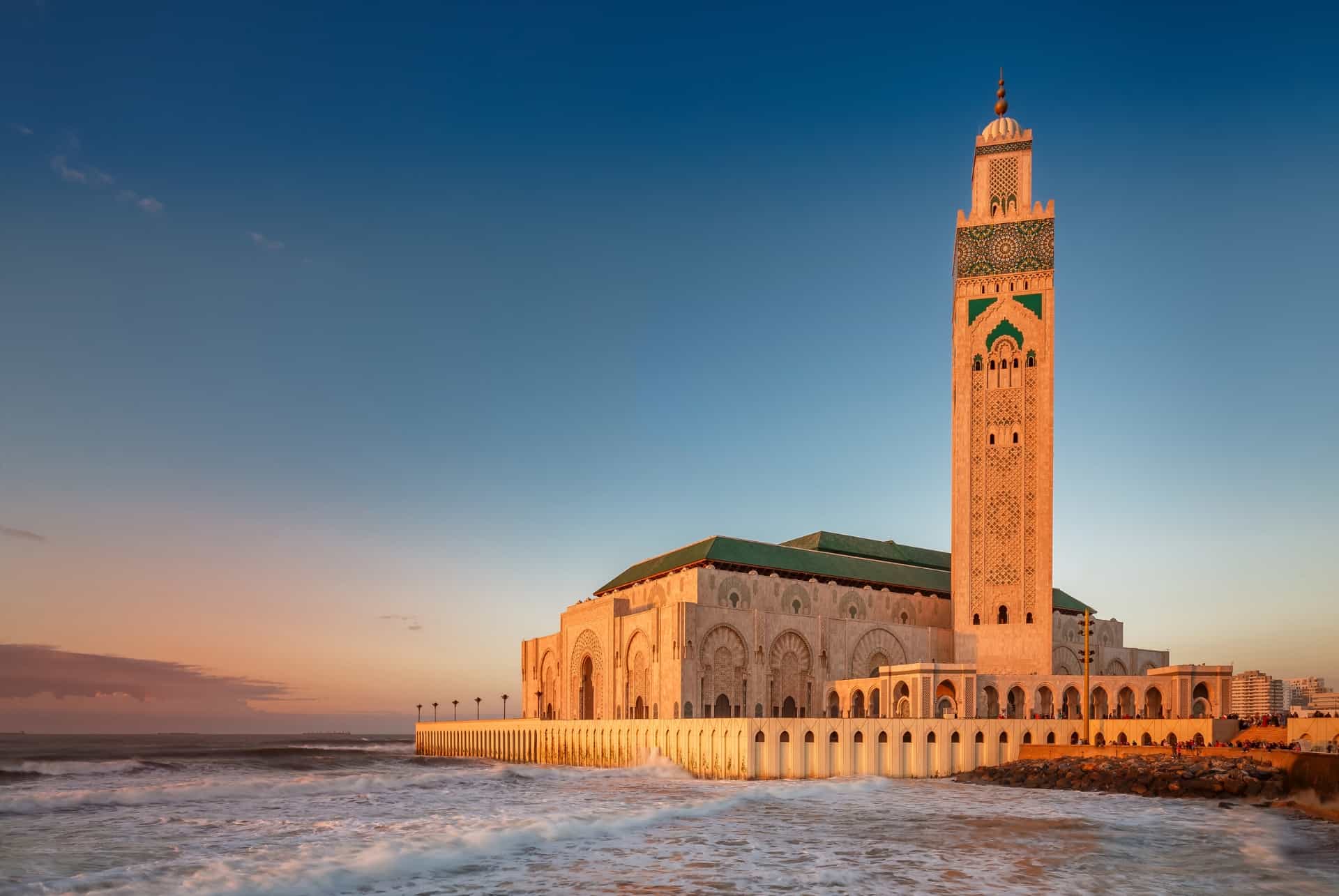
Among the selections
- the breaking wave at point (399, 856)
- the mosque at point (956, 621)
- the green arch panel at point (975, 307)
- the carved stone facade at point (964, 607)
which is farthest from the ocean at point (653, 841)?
the green arch panel at point (975, 307)

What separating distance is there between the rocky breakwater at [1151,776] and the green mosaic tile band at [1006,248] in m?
29.0

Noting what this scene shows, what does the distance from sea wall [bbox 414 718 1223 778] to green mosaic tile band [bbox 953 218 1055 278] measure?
84.2 ft

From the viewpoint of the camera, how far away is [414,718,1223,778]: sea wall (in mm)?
43281

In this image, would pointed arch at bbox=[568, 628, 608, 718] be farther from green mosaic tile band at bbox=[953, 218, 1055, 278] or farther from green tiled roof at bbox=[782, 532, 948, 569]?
green mosaic tile band at bbox=[953, 218, 1055, 278]

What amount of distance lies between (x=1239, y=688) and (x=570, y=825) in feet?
453

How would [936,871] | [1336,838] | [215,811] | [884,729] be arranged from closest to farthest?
1. [936,871]
2. [1336,838]
3. [215,811]
4. [884,729]

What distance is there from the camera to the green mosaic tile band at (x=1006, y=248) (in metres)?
60.2

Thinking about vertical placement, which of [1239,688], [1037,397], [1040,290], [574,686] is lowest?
[1239,688]

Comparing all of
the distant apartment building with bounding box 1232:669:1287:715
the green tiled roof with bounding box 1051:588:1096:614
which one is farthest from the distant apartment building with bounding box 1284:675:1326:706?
the green tiled roof with bounding box 1051:588:1096:614

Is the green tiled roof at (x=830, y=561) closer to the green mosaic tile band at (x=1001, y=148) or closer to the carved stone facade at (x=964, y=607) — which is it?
the carved stone facade at (x=964, y=607)

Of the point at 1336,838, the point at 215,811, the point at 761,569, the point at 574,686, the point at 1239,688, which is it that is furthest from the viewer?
the point at 1239,688

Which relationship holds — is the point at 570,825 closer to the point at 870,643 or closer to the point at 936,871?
the point at 936,871

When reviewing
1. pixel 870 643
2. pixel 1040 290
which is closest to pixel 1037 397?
pixel 1040 290

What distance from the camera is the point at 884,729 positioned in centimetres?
4522
